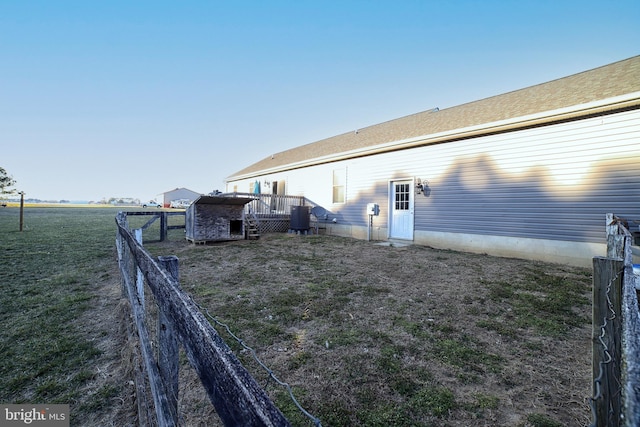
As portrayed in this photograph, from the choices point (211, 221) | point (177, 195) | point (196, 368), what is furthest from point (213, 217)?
point (177, 195)

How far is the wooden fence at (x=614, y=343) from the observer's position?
0.65 m

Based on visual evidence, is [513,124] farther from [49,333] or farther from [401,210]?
[49,333]

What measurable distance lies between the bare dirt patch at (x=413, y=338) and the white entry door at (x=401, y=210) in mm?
3290

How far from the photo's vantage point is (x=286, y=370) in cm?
250

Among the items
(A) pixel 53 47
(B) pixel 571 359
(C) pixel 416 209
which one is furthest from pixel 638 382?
(A) pixel 53 47

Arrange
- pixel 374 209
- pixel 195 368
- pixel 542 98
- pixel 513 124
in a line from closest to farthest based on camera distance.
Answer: pixel 195 368
pixel 513 124
pixel 542 98
pixel 374 209

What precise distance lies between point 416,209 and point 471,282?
4.42 m

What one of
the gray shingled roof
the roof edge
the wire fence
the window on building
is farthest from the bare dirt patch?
the window on building

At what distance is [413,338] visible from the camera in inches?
121

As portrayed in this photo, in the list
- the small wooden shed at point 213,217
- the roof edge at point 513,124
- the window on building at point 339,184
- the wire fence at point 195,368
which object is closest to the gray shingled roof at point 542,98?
the roof edge at point 513,124

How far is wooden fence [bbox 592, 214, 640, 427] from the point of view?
2.13 feet

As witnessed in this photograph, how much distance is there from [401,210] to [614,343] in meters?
8.63

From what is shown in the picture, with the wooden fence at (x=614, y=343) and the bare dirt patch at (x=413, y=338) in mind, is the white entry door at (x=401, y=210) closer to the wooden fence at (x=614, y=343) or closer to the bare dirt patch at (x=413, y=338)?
the bare dirt patch at (x=413, y=338)

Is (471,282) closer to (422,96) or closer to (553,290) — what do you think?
(553,290)
